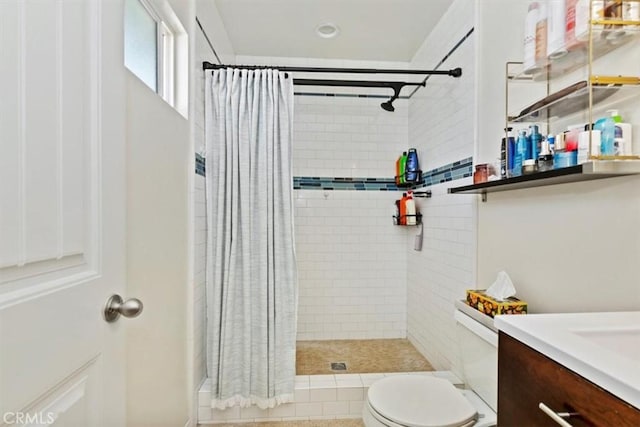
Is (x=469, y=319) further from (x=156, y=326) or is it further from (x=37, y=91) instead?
(x=37, y=91)

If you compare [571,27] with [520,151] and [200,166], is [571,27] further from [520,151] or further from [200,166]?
[200,166]

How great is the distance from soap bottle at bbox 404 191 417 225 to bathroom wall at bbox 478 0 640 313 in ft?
2.88

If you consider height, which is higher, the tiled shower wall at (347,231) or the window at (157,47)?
the window at (157,47)

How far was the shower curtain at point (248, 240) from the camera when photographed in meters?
1.92

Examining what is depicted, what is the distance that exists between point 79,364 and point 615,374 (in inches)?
39.5

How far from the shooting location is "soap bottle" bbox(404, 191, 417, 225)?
270 centimetres

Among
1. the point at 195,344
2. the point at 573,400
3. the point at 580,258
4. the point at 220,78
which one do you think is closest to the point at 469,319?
the point at 580,258

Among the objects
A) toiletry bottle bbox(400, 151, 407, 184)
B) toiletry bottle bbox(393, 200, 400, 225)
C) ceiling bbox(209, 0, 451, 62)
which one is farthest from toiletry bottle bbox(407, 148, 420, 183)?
ceiling bbox(209, 0, 451, 62)

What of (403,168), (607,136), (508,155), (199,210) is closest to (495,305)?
(508,155)

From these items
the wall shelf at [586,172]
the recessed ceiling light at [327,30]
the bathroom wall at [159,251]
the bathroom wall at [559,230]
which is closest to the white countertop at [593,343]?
the bathroom wall at [559,230]

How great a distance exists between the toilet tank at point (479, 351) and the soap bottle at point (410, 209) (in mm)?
1153

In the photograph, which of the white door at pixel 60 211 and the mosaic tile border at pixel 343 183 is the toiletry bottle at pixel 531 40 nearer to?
the white door at pixel 60 211

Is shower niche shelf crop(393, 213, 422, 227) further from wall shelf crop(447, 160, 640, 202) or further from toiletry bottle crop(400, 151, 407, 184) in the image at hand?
wall shelf crop(447, 160, 640, 202)

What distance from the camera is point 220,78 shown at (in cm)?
196
